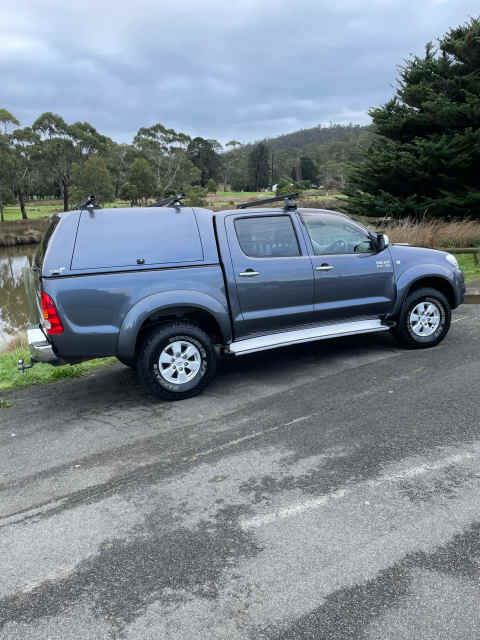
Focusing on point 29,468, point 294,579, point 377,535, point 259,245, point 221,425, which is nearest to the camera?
point 294,579

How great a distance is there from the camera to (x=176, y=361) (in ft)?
17.9

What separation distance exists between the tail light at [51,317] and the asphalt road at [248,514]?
907 millimetres

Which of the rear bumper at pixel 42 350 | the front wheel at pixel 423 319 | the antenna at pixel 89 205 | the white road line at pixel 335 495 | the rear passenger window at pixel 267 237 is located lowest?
the white road line at pixel 335 495

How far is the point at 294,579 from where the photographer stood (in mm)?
2740

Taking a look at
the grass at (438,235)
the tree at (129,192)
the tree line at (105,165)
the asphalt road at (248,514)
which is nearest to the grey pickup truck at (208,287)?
the asphalt road at (248,514)

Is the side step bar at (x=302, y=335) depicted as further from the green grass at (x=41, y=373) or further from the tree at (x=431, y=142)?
the tree at (x=431, y=142)

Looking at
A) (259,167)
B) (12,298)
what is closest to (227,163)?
(259,167)

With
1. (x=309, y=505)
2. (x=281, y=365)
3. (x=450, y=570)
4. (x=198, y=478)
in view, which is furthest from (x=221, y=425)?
(x=450, y=570)

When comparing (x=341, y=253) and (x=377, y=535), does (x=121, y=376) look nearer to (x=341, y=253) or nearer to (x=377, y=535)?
(x=341, y=253)

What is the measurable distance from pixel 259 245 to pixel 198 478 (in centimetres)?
301

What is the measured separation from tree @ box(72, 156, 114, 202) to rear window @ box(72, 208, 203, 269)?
57.0 metres

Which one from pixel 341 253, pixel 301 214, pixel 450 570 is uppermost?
pixel 301 214

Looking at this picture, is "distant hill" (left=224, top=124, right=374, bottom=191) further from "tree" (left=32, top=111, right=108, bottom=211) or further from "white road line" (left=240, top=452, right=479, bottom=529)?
"white road line" (left=240, top=452, right=479, bottom=529)

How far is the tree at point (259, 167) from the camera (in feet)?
388
